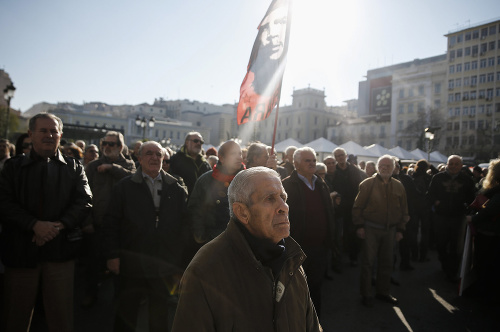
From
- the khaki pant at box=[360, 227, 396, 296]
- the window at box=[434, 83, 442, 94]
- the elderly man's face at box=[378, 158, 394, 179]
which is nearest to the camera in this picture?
the khaki pant at box=[360, 227, 396, 296]

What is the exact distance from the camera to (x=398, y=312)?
4648 mm

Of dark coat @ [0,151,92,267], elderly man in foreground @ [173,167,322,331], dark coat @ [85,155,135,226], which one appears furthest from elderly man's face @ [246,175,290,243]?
dark coat @ [85,155,135,226]

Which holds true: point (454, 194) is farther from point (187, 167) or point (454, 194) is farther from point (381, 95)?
point (381, 95)

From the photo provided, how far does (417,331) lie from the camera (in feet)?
13.5

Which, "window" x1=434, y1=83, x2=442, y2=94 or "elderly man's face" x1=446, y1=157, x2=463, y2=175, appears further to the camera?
"window" x1=434, y1=83, x2=442, y2=94

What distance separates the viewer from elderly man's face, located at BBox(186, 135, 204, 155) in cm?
524

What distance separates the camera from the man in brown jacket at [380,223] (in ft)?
16.2

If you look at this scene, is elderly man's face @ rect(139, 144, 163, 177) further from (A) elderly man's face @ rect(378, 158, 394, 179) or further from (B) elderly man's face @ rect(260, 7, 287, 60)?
(A) elderly man's face @ rect(378, 158, 394, 179)

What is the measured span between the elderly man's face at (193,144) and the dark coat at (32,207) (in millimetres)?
2398

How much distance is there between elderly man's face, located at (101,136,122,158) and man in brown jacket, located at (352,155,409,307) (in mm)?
3703

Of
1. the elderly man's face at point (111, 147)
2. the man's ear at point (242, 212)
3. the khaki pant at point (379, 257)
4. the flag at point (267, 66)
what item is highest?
the flag at point (267, 66)

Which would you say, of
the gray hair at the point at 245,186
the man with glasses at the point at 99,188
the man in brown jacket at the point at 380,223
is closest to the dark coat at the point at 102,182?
the man with glasses at the point at 99,188

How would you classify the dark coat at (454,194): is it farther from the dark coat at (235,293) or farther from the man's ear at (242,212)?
the man's ear at (242,212)

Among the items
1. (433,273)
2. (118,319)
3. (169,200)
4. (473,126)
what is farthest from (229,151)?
(473,126)
